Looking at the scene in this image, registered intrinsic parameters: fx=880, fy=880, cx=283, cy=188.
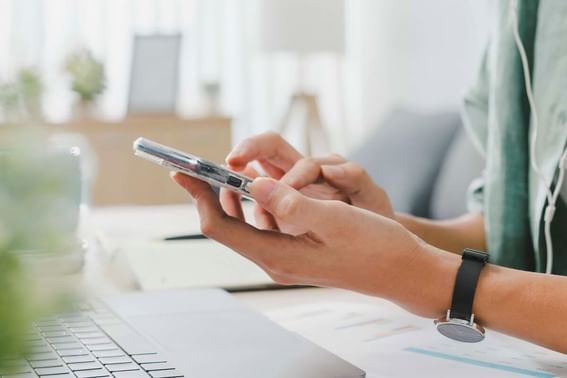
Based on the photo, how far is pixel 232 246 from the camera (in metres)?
0.69

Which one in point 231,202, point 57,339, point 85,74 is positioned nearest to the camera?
point 57,339

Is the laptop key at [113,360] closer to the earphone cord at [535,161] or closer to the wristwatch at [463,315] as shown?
the wristwatch at [463,315]

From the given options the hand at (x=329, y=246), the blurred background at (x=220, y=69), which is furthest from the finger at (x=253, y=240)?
the blurred background at (x=220, y=69)

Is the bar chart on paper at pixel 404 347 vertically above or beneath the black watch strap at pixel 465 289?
beneath

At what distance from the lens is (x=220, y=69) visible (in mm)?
3986

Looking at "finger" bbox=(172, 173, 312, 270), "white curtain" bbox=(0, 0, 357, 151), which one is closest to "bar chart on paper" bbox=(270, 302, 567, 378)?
"finger" bbox=(172, 173, 312, 270)

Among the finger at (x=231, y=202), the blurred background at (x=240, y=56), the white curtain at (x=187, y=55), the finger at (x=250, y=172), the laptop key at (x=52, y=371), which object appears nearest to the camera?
the laptop key at (x=52, y=371)

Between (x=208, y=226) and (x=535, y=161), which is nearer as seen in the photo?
(x=208, y=226)

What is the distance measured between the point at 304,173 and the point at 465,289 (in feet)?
0.79

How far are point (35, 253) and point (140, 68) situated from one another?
3.57m

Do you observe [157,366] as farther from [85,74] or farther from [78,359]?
[85,74]

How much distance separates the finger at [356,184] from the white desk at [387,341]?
106 millimetres

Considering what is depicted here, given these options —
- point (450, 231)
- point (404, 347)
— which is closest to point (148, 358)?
point (404, 347)

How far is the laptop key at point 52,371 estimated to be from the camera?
1.75ft
